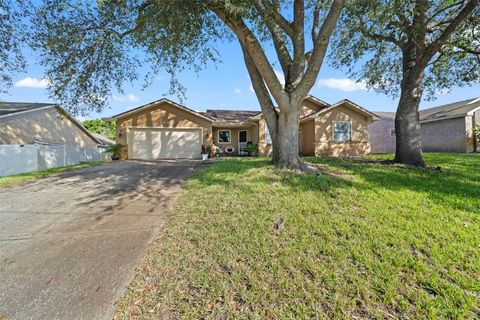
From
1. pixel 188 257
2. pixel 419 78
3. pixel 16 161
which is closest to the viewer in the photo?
pixel 188 257

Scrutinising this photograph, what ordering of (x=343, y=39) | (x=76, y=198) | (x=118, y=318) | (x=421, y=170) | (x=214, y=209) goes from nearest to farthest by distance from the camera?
(x=118, y=318), (x=214, y=209), (x=76, y=198), (x=421, y=170), (x=343, y=39)

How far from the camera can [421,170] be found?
6508 mm

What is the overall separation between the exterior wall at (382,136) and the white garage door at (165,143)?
63.0 feet

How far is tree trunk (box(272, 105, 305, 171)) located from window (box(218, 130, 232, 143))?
11.3 m

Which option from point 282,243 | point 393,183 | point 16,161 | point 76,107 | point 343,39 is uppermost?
point 343,39

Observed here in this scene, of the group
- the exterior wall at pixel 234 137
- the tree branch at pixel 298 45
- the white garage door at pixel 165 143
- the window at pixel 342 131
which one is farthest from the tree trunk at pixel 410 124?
the white garage door at pixel 165 143

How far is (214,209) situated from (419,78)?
339 inches

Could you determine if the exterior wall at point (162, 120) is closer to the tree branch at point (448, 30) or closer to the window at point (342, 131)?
the window at point (342, 131)

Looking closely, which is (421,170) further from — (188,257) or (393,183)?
(188,257)

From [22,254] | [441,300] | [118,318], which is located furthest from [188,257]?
[441,300]

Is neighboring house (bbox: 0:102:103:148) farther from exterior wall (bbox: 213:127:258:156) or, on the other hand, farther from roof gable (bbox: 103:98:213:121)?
exterior wall (bbox: 213:127:258:156)

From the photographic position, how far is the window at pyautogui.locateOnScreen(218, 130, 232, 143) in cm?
1739

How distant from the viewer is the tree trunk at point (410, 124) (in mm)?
7422

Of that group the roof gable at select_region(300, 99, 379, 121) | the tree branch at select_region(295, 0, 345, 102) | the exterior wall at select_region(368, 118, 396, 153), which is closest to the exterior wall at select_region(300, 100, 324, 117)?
the roof gable at select_region(300, 99, 379, 121)
